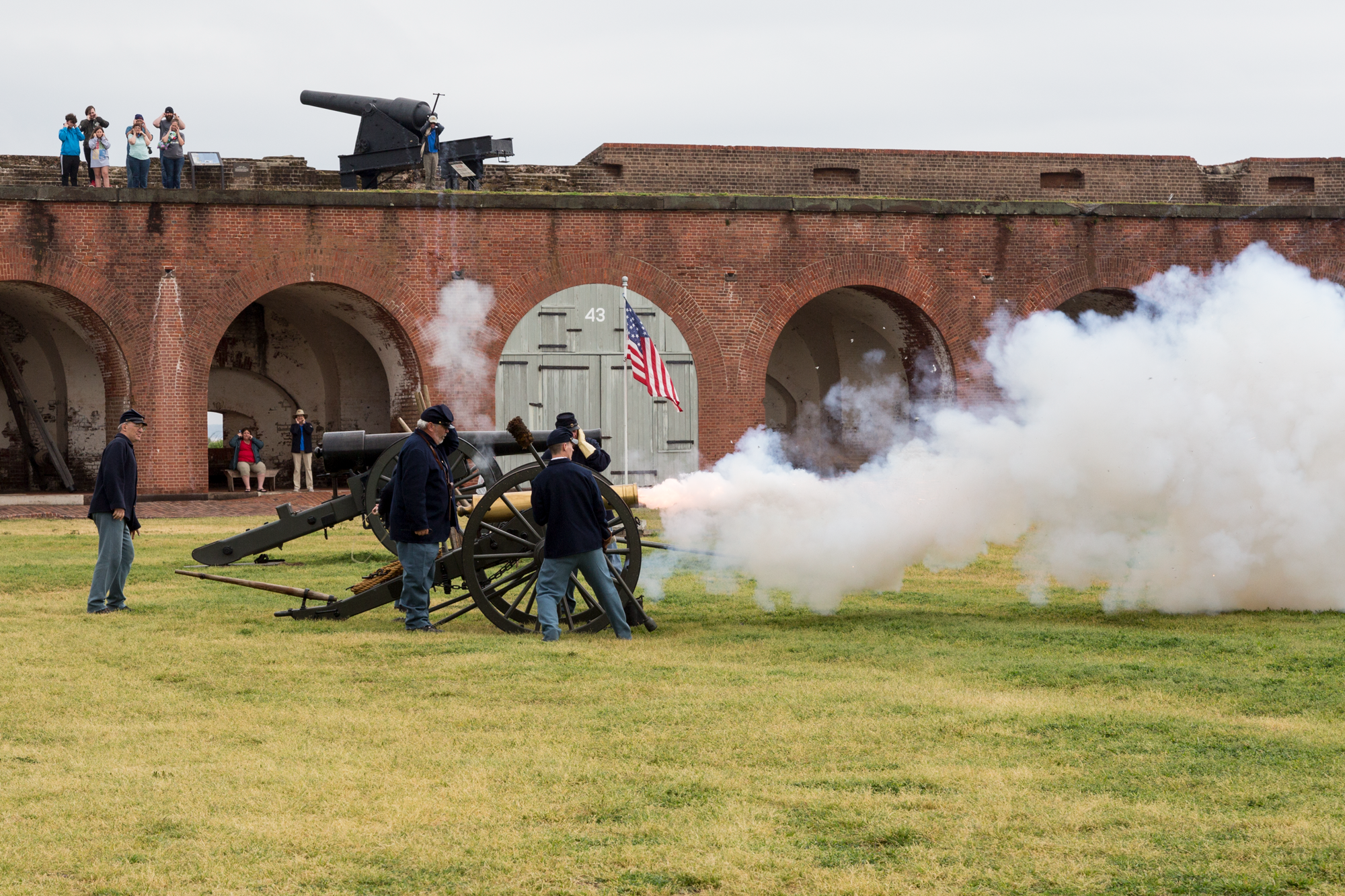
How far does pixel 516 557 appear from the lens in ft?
29.9

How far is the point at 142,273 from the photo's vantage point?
20.0 meters

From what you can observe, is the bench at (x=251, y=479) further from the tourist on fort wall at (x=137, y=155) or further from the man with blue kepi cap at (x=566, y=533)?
the man with blue kepi cap at (x=566, y=533)

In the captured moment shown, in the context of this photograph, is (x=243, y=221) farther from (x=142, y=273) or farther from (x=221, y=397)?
(x=221, y=397)

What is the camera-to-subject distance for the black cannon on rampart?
2191 cm

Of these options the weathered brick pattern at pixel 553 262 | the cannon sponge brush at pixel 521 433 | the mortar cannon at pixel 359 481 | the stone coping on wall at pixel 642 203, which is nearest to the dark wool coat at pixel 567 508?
the cannon sponge brush at pixel 521 433

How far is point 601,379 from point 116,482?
11915 mm

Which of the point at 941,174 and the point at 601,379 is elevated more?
the point at 941,174

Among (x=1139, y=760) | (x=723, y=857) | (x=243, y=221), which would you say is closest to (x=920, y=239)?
(x=243, y=221)

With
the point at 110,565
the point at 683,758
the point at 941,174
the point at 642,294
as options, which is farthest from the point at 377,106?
the point at 683,758

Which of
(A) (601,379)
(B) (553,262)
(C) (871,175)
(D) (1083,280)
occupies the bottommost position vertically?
(A) (601,379)

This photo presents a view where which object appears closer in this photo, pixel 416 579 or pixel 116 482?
pixel 416 579

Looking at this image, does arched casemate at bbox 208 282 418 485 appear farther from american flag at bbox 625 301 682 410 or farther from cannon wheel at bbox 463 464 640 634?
cannon wheel at bbox 463 464 640 634

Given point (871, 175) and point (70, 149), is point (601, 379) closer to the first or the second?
point (871, 175)

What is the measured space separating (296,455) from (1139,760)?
18.7 m
